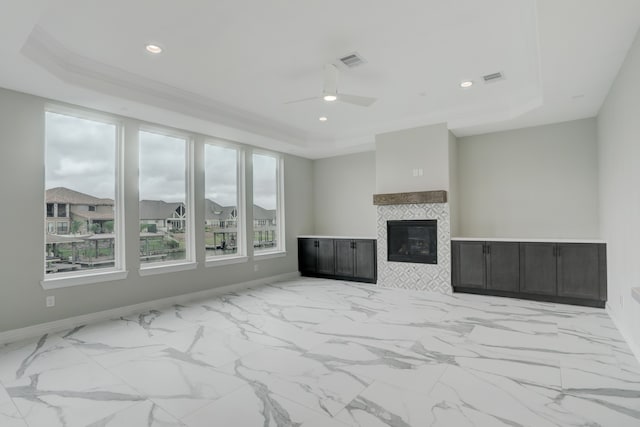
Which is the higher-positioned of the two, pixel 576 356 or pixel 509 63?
pixel 509 63

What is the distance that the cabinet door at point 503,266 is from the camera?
5043mm

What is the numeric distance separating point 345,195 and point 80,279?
16.1 ft

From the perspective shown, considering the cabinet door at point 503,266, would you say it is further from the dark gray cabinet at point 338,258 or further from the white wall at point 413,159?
the dark gray cabinet at point 338,258

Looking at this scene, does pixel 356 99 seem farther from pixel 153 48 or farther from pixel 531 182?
pixel 531 182

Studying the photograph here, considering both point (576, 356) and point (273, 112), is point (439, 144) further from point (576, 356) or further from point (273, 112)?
point (576, 356)

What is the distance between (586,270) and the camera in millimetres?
4566

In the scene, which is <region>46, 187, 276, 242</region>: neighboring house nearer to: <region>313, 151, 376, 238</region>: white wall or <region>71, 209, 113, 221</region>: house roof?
<region>71, 209, 113, 221</region>: house roof

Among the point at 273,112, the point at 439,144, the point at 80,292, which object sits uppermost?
the point at 273,112

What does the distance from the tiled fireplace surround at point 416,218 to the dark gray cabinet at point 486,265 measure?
0.17 meters

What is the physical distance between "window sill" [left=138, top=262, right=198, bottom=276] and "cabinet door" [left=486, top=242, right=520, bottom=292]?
4.53 meters

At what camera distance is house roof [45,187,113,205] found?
4055 millimetres

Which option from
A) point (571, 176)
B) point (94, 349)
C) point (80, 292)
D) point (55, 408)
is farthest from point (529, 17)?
point (80, 292)

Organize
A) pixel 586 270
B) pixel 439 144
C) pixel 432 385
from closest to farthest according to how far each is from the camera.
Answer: pixel 432 385 < pixel 586 270 < pixel 439 144

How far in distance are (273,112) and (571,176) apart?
15.2 ft
